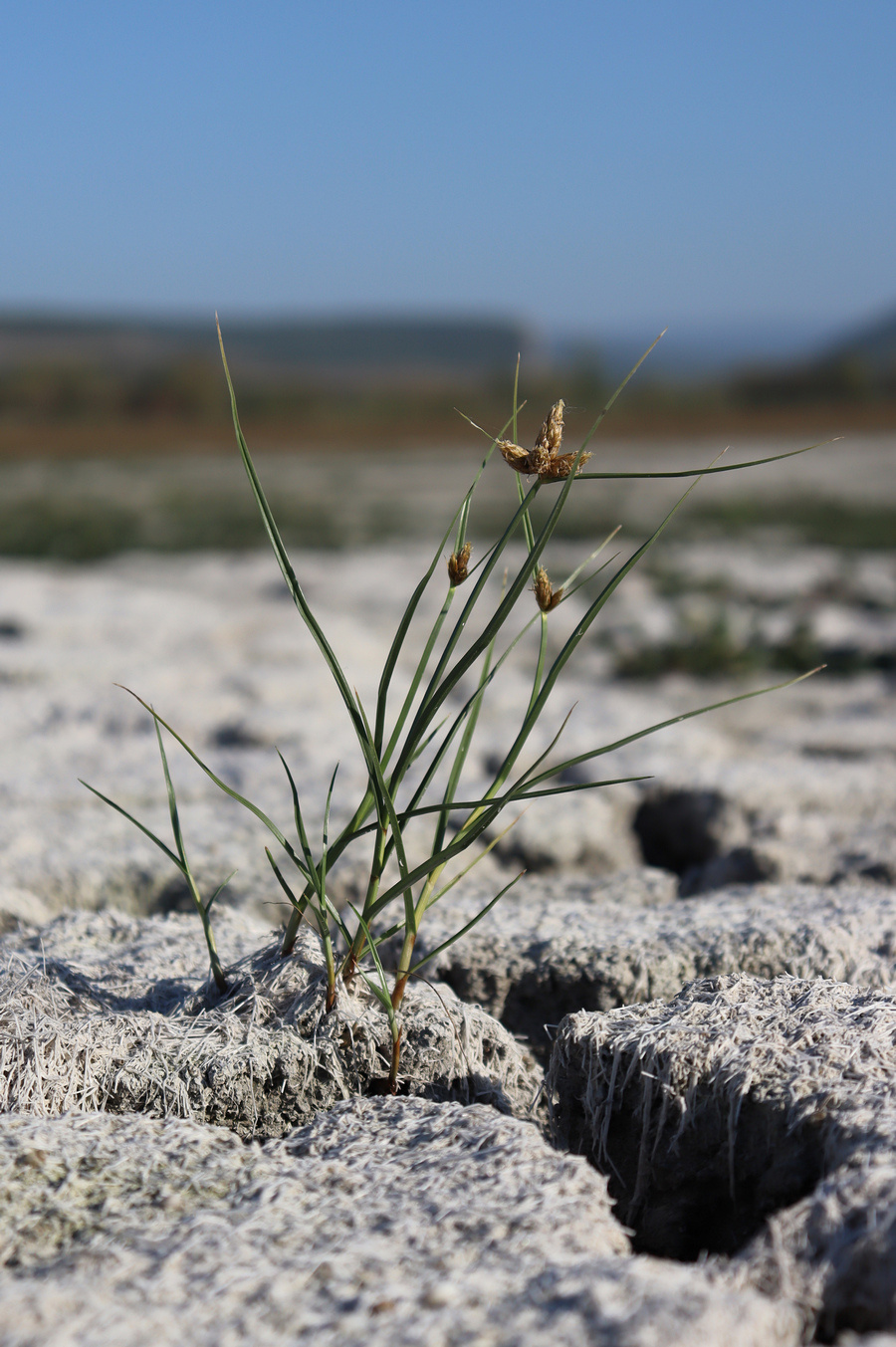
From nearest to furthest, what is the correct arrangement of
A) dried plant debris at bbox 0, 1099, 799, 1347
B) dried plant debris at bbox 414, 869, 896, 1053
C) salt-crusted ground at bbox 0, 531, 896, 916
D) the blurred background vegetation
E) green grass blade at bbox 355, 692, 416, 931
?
dried plant debris at bbox 0, 1099, 799, 1347 < green grass blade at bbox 355, 692, 416, 931 < dried plant debris at bbox 414, 869, 896, 1053 < salt-crusted ground at bbox 0, 531, 896, 916 < the blurred background vegetation

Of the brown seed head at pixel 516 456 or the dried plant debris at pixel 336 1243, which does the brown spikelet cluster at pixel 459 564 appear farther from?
the dried plant debris at pixel 336 1243

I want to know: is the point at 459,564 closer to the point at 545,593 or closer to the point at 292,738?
the point at 545,593

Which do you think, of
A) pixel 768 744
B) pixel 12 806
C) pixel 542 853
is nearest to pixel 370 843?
pixel 542 853

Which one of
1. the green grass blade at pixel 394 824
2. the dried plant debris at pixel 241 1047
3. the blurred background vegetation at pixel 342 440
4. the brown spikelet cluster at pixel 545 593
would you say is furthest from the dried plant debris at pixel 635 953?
the blurred background vegetation at pixel 342 440

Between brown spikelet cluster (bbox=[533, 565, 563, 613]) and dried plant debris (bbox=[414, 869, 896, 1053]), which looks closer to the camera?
brown spikelet cluster (bbox=[533, 565, 563, 613])

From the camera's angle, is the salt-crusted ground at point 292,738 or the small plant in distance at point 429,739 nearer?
the small plant in distance at point 429,739

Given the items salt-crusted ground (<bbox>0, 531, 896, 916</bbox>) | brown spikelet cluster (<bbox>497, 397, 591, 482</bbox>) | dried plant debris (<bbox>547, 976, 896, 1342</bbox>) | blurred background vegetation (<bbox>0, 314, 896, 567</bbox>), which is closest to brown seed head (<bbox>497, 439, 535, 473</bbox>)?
brown spikelet cluster (<bbox>497, 397, 591, 482</bbox>)

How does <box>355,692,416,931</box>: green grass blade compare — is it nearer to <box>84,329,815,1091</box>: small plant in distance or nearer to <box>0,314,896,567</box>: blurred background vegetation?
<box>84,329,815,1091</box>: small plant in distance

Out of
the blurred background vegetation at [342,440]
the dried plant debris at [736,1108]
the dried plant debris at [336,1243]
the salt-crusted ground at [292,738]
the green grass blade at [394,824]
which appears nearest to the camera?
the dried plant debris at [336,1243]

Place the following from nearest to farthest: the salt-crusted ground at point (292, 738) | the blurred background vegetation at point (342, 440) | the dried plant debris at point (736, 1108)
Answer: the dried plant debris at point (736, 1108)
the salt-crusted ground at point (292, 738)
the blurred background vegetation at point (342, 440)
